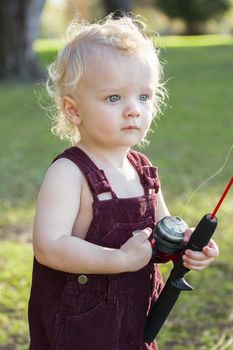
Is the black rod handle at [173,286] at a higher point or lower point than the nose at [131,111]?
lower

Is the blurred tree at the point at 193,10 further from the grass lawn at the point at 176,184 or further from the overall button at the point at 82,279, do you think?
the overall button at the point at 82,279

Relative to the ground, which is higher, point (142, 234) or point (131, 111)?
point (131, 111)

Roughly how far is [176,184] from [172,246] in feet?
12.1

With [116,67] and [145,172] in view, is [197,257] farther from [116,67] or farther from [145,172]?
[116,67]

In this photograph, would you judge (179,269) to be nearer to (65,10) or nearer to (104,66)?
(104,66)

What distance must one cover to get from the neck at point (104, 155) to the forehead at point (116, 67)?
20 centimetres

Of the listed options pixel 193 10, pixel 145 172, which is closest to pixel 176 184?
pixel 145 172

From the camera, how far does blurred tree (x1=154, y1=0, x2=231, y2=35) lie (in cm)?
3918

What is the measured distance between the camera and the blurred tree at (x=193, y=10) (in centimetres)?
3918

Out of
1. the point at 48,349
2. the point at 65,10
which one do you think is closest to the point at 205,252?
the point at 48,349

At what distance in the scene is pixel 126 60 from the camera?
2047 millimetres

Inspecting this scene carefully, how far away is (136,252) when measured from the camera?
A: 198 centimetres

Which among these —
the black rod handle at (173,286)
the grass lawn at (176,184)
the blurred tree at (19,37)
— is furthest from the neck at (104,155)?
the blurred tree at (19,37)

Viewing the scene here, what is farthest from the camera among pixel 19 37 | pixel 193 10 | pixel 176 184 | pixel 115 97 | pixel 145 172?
pixel 193 10
